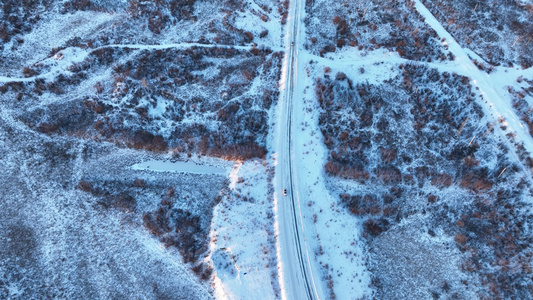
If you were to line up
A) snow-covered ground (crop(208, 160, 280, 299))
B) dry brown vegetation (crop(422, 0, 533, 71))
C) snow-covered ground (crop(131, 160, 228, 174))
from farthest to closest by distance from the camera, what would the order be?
dry brown vegetation (crop(422, 0, 533, 71)) < snow-covered ground (crop(131, 160, 228, 174)) < snow-covered ground (crop(208, 160, 280, 299))

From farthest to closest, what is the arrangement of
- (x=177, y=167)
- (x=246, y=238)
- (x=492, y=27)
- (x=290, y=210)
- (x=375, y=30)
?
(x=375, y=30) < (x=492, y=27) < (x=177, y=167) < (x=290, y=210) < (x=246, y=238)

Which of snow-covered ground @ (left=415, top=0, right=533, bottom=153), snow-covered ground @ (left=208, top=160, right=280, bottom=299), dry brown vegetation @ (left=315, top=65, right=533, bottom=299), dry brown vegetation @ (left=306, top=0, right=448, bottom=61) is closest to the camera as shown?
snow-covered ground @ (left=208, top=160, right=280, bottom=299)

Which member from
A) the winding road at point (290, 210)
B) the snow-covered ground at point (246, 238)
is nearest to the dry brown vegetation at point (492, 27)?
the winding road at point (290, 210)

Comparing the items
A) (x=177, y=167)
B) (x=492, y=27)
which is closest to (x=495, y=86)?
(x=492, y=27)

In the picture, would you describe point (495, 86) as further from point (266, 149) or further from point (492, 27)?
point (266, 149)

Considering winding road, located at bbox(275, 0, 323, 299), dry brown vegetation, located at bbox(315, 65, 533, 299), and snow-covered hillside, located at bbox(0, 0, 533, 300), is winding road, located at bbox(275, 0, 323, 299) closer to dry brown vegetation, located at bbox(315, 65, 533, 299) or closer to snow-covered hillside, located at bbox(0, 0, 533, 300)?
snow-covered hillside, located at bbox(0, 0, 533, 300)

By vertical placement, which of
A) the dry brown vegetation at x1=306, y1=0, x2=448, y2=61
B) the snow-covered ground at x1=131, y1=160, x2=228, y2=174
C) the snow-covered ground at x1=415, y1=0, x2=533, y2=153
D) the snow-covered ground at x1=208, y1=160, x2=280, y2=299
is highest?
the dry brown vegetation at x1=306, y1=0, x2=448, y2=61

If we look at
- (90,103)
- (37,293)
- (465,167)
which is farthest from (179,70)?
(465,167)

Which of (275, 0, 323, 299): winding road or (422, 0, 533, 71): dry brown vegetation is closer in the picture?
(275, 0, 323, 299): winding road

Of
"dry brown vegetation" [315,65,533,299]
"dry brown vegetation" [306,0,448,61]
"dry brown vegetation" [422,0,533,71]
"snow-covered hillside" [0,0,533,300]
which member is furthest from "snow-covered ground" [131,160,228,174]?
"dry brown vegetation" [422,0,533,71]

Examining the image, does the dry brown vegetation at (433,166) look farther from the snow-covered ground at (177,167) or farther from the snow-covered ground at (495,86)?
the snow-covered ground at (177,167)
